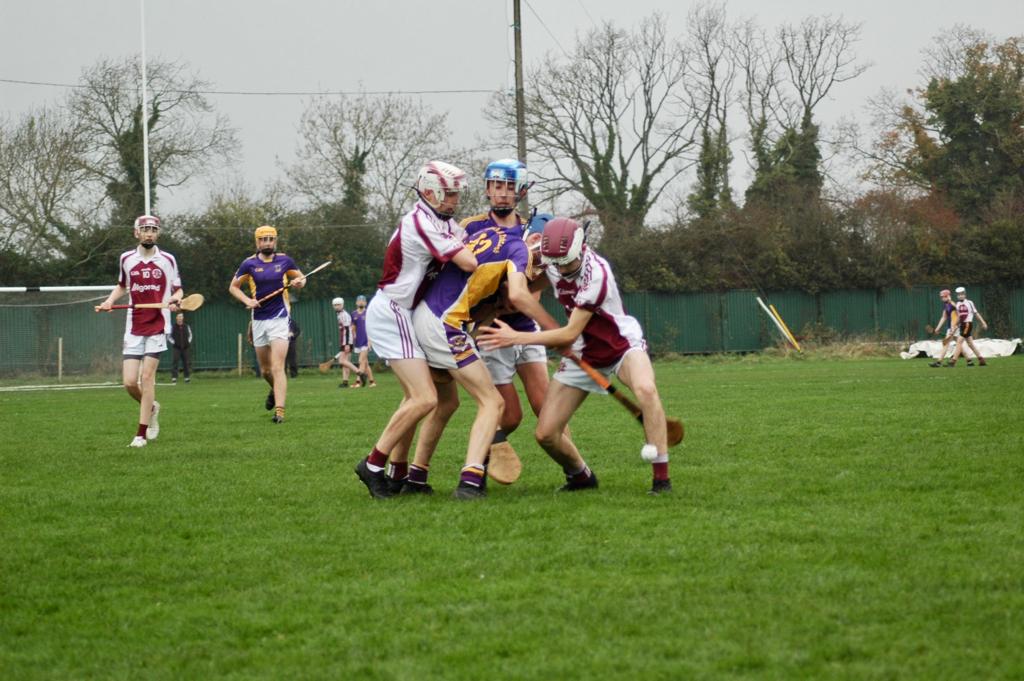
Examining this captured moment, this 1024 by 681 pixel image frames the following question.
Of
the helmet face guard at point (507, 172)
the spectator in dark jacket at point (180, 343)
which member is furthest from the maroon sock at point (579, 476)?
the spectator in dark jacket at point (180, 343)

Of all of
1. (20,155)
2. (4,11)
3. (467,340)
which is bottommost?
(467,340)

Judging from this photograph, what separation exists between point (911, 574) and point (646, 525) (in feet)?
5.72

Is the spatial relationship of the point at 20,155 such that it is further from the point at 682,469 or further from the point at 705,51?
the point at 682,469

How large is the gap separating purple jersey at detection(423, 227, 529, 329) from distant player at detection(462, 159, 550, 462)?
0.78 ft

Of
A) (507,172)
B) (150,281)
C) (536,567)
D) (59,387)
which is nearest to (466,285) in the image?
(507,172)

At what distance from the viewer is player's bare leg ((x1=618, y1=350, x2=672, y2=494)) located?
7.88m

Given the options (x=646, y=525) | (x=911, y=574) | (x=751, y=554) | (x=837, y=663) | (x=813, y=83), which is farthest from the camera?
(x=813, y=83)

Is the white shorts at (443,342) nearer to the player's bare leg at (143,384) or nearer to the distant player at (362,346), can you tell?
the player's bare leg at (143,384)

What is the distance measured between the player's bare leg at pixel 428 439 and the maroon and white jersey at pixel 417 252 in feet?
2.50

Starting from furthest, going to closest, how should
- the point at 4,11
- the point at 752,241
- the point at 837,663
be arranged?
1. the point at 752,241
2. the point at 4,11
3. the point at 837,663

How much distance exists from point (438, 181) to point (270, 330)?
332 inches

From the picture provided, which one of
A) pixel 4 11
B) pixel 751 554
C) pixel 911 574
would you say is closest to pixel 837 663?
pixel 911 574

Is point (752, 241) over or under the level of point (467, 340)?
over

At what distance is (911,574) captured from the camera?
542 centimetres
